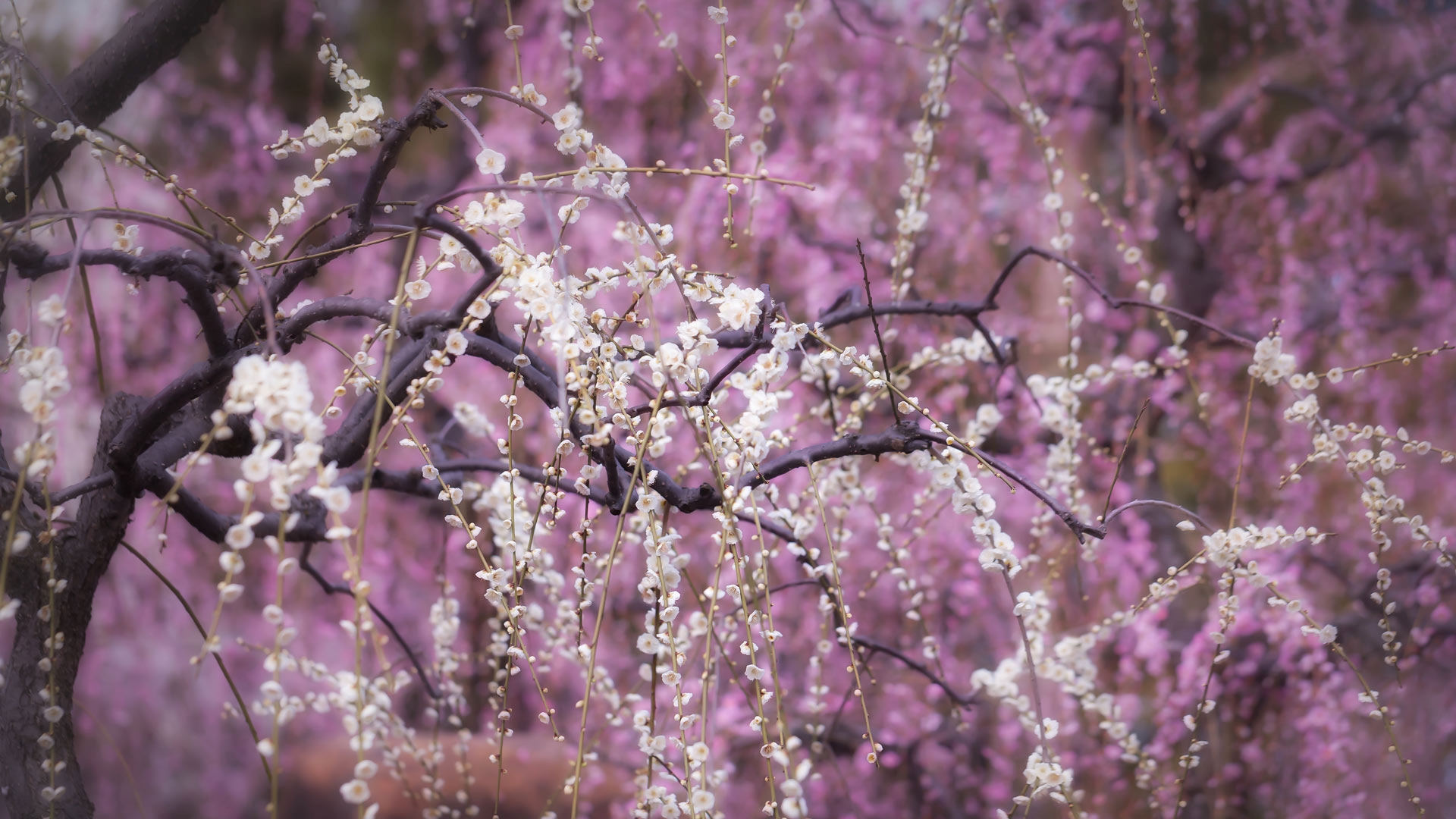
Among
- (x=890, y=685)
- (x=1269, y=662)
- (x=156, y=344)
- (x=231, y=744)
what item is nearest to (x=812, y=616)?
(x=890, y=685)

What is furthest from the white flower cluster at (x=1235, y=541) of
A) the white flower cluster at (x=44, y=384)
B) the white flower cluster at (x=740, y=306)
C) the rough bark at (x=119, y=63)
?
the rough bark at (x=119, y=63)

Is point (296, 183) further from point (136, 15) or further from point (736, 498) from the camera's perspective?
point (736, 498)

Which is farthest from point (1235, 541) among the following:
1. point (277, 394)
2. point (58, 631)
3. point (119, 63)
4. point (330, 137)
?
point (119, 63)

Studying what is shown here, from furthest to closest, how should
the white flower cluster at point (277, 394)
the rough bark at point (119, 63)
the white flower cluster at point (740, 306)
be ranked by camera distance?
1. the rough bark at point (119, 63)
2. the white flower cluster at point (740, 306)
3. the white flower cluster at point (277, 394)

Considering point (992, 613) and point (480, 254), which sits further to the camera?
point (992, 613)

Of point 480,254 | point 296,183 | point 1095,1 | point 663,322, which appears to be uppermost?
point 1095,1

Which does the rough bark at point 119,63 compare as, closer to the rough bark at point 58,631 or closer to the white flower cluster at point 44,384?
the rough bark at point 58,631

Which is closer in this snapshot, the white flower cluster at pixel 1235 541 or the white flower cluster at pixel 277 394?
the white flower cluster at pixel 277 394

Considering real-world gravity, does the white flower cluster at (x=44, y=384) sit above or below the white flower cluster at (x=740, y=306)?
below

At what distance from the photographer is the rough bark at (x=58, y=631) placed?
850 millimetres

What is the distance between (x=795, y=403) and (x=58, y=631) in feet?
4.93

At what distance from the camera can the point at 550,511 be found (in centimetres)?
80

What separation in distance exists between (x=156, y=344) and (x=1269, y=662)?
3355 millimetres

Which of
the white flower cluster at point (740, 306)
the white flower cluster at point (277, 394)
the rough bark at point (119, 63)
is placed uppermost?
the rough bark at point (119, 63)
